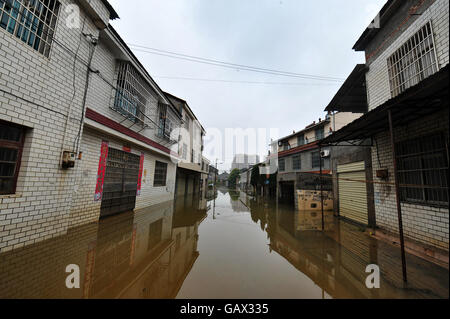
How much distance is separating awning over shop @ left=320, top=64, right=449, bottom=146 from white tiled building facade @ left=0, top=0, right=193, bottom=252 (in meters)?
7.62

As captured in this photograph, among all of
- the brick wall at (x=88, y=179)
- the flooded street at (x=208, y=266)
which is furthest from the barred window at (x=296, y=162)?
the brick wall at (x=88, y=179)

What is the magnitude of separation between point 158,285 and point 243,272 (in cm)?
147

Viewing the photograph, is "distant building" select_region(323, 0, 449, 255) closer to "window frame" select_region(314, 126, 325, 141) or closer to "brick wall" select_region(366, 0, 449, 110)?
"brick wall" select_region(366, 0, 449, 110)

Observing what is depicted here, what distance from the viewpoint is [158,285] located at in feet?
8.65

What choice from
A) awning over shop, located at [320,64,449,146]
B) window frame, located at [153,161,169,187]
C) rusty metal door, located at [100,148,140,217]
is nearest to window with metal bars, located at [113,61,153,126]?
rusty metal door, located at [100,148,140,217]

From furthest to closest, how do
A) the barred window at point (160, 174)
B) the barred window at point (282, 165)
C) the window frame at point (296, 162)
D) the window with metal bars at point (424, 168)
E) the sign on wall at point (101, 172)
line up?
the barred window at point (282, 165) → the window frame at point (296, 162) → the barred window at point (160, 174) → the sign on wall at point (101, 172) → the window with metal bars at point (424, 168)

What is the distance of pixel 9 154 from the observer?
3477 mm

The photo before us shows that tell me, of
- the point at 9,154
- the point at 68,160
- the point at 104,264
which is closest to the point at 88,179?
the point at 68,160

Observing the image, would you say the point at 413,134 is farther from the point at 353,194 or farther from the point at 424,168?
the point at 353,194

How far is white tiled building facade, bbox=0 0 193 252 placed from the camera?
338cm

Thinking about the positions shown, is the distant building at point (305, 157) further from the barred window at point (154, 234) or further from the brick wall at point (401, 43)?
the barred window at point (154, 234)

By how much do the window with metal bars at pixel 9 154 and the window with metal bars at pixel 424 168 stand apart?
8.47 m

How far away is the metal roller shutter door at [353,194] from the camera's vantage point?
20.9 ft

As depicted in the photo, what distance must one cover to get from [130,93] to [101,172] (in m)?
3.60
